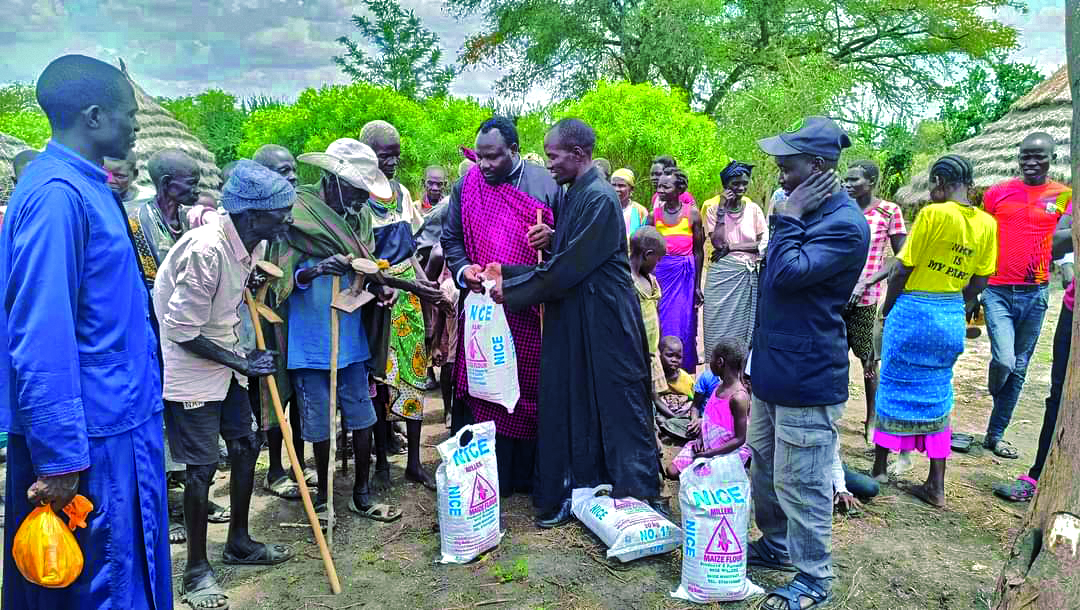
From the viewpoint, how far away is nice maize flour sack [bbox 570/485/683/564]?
11.6ft

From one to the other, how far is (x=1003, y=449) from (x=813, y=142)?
344 cm

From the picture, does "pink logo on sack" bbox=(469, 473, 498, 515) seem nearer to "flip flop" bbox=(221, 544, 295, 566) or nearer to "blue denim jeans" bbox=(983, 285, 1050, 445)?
"flip flop" bbox=(221, 544, 295, 566)

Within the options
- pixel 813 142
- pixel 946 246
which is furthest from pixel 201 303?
pixel 946 246

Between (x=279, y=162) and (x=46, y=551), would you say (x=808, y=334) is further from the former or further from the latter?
(x=279, y=162)

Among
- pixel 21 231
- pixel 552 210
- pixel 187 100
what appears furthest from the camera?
pixel 187 100

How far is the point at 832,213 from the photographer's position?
305 cm

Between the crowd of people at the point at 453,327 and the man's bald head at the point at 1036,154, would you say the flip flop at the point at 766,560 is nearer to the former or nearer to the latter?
the crowd of people at the point at 453,327

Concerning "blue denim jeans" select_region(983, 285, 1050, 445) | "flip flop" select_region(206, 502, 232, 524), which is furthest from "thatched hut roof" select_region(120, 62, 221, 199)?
"blue denim jeans" select_region(983, 285, 1050, 445)

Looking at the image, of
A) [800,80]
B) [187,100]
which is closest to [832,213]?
[800,80]

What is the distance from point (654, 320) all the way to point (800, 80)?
11.5 m

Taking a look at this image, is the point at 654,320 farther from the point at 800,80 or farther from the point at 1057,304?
the point at 800,80

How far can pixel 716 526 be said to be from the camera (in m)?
3.16

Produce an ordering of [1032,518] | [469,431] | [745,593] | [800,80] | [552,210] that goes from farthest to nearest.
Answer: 1. [800,80]
2. [552,210]
3. [469,431]
4. [745,593]
5. [1032,518]

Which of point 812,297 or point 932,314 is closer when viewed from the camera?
point 812,297
